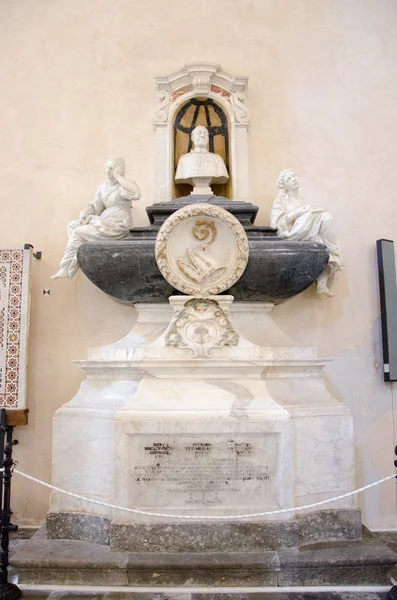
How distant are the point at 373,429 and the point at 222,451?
174 centimetres

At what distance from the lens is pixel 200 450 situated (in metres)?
2.78

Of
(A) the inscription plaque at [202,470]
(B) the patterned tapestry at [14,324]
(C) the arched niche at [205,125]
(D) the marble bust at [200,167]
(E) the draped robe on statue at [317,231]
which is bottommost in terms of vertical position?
(A) the inscription plaque at [202,470]

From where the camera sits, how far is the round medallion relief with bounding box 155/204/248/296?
307 centimetres

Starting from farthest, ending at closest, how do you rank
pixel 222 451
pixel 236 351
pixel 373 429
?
pixel 373 429 < pixel 236 351 < pixel 222 451

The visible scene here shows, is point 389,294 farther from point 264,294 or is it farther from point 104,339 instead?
point 104,339

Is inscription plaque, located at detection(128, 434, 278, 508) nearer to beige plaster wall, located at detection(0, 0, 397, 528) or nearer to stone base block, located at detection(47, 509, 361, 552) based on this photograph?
stone base block, located at detection(47, 509, 361, 552)

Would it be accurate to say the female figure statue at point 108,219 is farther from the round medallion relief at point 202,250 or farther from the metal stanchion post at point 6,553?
the metal stanchion post at point 6,553

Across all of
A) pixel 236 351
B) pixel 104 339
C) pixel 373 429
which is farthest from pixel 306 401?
pixel 104 339

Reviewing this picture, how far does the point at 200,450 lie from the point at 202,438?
7 centimetres

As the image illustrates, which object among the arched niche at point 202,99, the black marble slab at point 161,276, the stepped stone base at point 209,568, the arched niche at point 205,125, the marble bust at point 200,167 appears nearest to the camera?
the stepped stone base at point 209,568

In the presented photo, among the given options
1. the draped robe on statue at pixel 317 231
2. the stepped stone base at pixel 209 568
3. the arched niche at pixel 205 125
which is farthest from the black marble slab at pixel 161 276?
the stepped stone base at pixel 209 568

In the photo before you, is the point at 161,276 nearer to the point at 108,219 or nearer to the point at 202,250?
the point at 202,250

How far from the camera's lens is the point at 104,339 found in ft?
13.3

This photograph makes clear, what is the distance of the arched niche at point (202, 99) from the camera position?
4309mm
